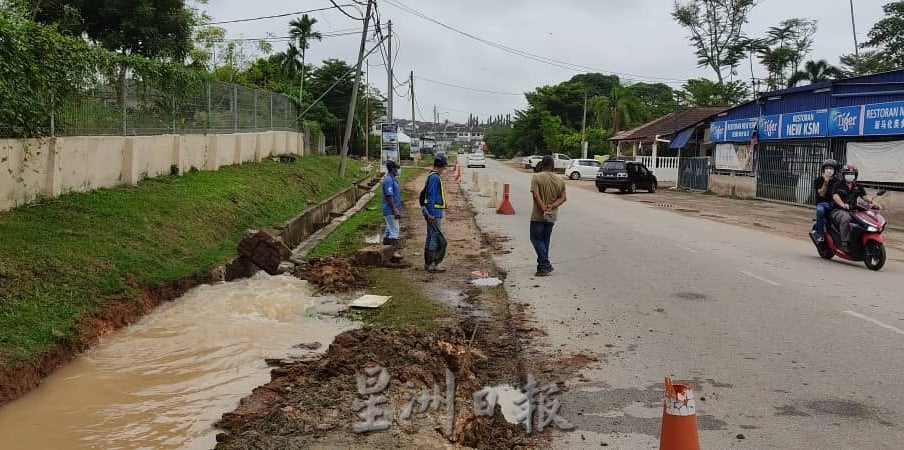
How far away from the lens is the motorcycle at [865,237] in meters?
10.7

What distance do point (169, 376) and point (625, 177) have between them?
27.0m

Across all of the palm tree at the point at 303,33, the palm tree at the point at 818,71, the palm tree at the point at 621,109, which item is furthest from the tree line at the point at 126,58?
the palm tree at the point at 818,71

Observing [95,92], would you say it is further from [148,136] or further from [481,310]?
[481,310]

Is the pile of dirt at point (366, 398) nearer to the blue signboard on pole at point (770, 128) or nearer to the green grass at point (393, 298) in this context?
the green grass at point (393, 298)

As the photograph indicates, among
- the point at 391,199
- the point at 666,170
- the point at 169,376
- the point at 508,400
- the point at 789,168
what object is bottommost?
the point at 169,376

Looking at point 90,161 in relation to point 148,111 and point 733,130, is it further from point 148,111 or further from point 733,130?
point 733,130

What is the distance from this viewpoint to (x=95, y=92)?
12422 mm

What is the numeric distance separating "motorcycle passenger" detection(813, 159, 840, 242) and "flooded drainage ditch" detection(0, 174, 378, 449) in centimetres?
797

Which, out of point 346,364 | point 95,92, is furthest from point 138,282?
point 95,92

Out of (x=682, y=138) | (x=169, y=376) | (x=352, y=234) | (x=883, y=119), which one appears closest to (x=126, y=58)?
(x=352, y=234)

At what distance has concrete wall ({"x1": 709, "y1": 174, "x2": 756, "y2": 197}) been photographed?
28.7m

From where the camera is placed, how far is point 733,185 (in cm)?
3011

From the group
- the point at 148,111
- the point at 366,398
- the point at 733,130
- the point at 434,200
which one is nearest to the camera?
the point at 366,398

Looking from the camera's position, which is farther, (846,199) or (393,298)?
(846,199)
